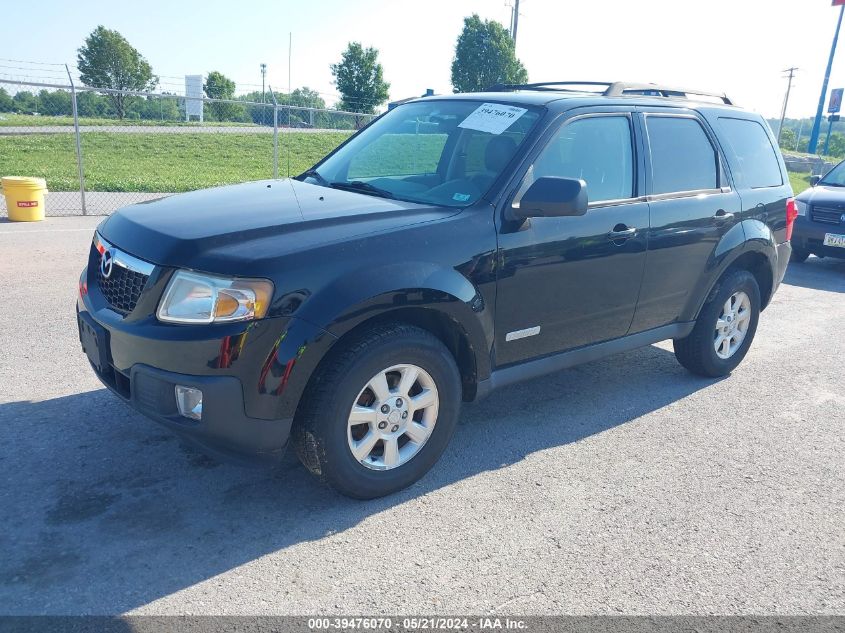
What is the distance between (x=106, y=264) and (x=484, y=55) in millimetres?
53351

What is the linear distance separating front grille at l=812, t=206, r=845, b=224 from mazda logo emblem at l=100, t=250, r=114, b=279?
976 cm

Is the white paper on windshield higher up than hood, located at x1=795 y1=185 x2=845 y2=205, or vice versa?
the white paper on windshield

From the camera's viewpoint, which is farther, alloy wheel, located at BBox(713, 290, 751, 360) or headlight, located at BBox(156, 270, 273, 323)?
alloy wheel, located at BBox(713, 290, 751, 360)

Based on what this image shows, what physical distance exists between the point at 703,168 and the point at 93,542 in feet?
13.7

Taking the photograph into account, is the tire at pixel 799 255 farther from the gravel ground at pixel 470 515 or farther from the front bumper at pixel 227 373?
the front bumper at pixel 227 373

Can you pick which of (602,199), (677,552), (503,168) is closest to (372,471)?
(677,552)

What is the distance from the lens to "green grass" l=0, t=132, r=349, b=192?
15.6m

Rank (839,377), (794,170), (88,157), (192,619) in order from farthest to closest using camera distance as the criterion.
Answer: (794,170) → (88,157) → (839,377) → (192,619)

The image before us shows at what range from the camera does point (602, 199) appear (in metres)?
4.07

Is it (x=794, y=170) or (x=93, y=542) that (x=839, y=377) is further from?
(x=794, y=170)

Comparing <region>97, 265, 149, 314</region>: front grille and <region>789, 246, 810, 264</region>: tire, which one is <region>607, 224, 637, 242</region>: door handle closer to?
<region>97, 265, 149, 314</region>: front grille

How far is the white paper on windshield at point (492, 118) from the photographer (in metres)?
3.93

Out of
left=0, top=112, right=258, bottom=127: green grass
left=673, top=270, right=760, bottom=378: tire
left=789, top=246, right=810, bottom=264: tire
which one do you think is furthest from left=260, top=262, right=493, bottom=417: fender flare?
left=0, top=112, right=258, bottom=127: green grass

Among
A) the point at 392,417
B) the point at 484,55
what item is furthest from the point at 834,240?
the point at 484,55
